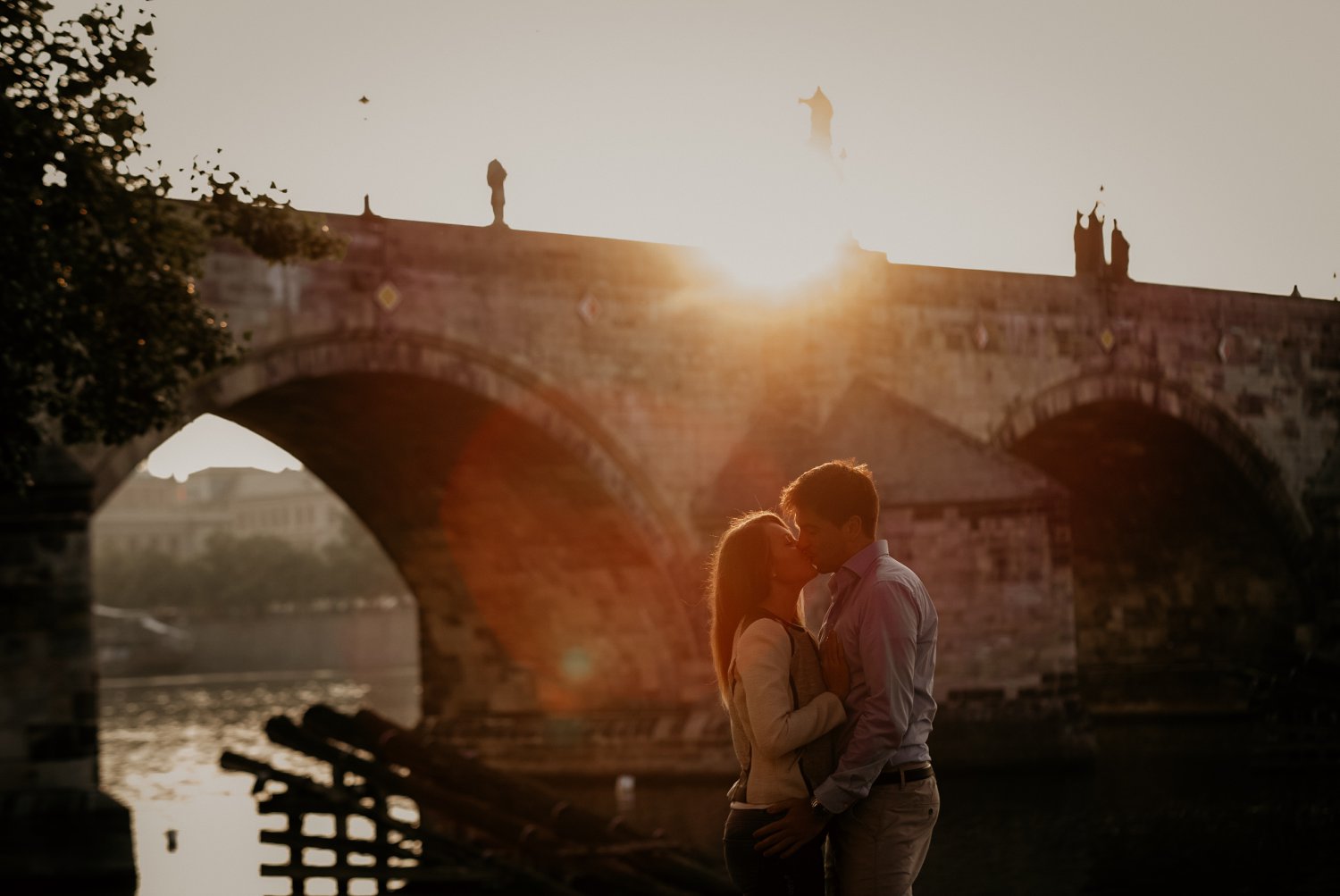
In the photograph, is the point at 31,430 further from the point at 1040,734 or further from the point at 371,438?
the point at 1040,734

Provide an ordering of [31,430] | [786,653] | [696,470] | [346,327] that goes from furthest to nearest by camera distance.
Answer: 1. [696,470]
2. [346,327]
3. [31,430]
4. [786,653]

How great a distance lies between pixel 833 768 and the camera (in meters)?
4.77

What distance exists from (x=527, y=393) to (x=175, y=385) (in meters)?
7.83

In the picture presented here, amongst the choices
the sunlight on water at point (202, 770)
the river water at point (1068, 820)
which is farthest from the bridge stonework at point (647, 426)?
the sunlight on water at point (202, 770)

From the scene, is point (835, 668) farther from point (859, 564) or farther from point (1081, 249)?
point (1081, 249)

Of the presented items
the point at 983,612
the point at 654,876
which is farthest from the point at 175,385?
the point at 983,612

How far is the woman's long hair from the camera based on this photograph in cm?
484

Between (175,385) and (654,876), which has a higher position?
(175,385)

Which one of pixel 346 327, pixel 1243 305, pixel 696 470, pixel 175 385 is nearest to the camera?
pixel 175 385

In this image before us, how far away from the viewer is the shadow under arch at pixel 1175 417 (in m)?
23.8

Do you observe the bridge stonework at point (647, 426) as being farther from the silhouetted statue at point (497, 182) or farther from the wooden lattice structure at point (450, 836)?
the wooden lattice structure at point (450, 836)

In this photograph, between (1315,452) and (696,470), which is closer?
(696,470)

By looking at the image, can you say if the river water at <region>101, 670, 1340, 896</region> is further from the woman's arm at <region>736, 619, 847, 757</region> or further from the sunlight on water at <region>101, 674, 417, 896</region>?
the woman's arm at <region>736, 619, 847, 757</region>

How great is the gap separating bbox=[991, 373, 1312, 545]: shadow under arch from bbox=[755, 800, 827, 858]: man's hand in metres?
→ 18.8
